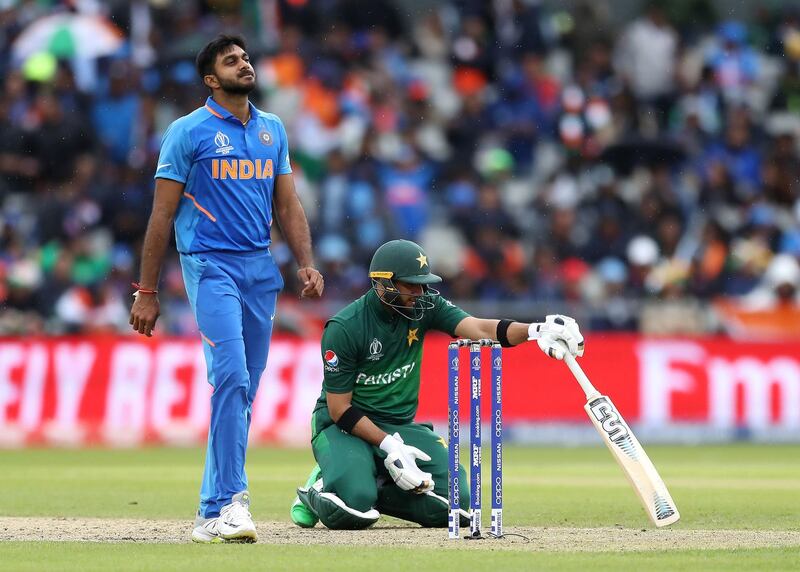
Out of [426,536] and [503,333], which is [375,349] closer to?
[503,333]

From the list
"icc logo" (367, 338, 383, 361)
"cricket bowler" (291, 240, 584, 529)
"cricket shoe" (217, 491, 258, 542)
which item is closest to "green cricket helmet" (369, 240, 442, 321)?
"cricket bowler" (291, 240, 584, 529)

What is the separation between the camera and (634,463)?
26.8 feet

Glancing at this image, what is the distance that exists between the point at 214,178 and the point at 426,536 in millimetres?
2304

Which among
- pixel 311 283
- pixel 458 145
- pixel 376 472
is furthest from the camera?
pixel 458 145

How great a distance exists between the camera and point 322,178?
68.0 feet

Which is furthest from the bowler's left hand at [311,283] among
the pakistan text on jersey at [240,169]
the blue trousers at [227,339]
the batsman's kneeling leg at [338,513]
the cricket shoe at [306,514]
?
the cricket shoe at [306,514]

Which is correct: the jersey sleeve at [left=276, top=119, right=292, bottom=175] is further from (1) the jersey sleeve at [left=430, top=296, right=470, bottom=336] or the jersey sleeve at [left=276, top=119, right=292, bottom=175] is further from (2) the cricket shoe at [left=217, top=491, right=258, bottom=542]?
(2) the cricket shoe at [left=217, top=491, right=258, bottom=542]

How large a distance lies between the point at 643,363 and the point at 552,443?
1415 mm

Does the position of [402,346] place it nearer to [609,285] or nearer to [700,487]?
[700,487]

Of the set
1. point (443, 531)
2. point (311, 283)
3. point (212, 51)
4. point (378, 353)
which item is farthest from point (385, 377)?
point (212, 51)

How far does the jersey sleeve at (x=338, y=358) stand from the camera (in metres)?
9.09

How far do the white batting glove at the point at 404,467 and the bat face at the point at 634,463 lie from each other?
120 cm

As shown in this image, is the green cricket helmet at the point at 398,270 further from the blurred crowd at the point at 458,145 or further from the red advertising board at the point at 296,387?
the blurred crowd at the point at 458,145

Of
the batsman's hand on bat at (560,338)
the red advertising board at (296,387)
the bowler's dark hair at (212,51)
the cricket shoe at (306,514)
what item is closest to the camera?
the batsman's hand on bat at (560,338)
